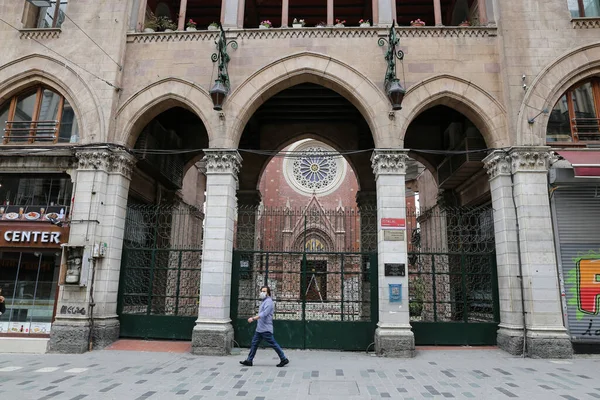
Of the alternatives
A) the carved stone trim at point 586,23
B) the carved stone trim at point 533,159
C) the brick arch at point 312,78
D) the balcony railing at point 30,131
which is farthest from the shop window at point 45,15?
the carved stone trim at point 586,23

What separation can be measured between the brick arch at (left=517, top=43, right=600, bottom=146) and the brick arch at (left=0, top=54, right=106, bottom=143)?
12.5 m

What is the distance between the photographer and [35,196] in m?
12.4

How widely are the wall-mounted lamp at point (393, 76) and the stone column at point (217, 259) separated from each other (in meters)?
4.85

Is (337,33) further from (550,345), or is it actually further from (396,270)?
(550,345)

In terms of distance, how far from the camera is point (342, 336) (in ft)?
37.5

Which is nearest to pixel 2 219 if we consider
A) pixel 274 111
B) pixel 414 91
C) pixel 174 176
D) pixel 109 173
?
pixel 109 173

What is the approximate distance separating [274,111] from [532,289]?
1162cm

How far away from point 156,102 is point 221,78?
7.78ft

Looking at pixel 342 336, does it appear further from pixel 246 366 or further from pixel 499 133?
pixel 499 133

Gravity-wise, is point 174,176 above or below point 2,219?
above

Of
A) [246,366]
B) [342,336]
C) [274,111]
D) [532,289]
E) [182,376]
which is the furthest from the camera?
[274,111]

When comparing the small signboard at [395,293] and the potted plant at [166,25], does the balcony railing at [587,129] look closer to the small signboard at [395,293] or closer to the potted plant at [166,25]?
the small signboard at [395,293]

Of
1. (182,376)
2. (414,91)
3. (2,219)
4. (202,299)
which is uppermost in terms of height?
(414,91)

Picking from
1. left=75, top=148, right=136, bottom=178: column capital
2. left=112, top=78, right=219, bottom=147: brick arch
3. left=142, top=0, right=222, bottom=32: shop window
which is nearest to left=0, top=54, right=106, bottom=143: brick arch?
left=75, top=148, right=136, bottom=178: column capital
